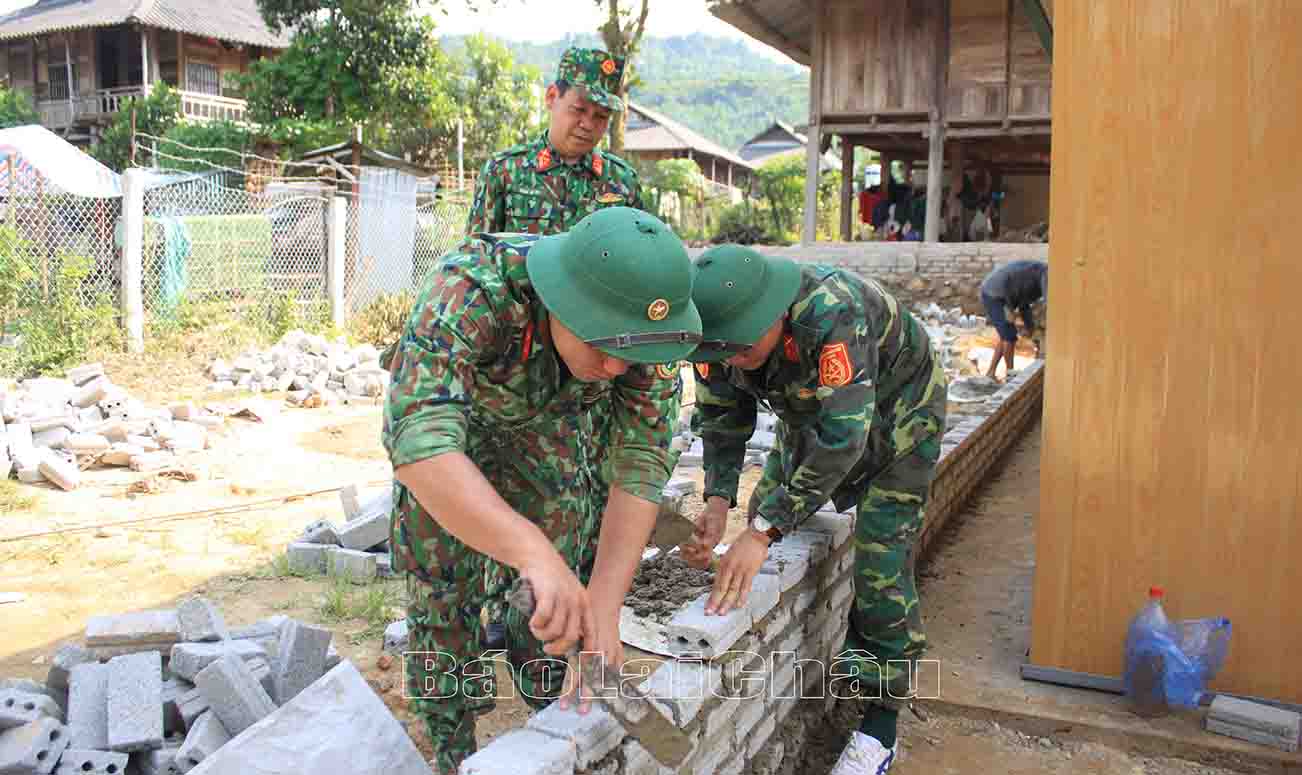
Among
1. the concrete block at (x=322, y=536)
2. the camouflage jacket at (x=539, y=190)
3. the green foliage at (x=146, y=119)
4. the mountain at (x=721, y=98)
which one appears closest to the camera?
the camouflage jacket at (x=539, y=190)

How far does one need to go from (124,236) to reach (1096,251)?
354 inches

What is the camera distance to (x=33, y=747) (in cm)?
261

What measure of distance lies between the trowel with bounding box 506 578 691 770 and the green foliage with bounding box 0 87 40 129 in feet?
90.5

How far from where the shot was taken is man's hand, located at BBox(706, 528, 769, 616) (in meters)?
2.56

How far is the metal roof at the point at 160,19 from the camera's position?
2483 centimetres

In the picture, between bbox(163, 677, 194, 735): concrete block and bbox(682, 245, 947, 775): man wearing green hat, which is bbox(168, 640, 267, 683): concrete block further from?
bbox(682, 245, 947, 775): man wearing green hat

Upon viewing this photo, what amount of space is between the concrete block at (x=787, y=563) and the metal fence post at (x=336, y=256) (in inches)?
378

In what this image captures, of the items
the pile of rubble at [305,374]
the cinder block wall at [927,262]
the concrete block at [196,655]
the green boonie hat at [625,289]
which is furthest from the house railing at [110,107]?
the green boonie hat at [625,289]

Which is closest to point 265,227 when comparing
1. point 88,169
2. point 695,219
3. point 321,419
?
point 321,419

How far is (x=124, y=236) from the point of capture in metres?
9.43

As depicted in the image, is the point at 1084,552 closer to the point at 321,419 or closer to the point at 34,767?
the point at 34,767

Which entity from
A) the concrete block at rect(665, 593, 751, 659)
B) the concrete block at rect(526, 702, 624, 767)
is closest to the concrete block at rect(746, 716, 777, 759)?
the concrete block at rect(665, 593, 751, 659)

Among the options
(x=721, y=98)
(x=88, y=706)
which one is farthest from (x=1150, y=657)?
(x=721, y=98)

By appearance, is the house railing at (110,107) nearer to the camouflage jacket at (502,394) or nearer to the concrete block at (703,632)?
the camouflage jacket at (502,394)
